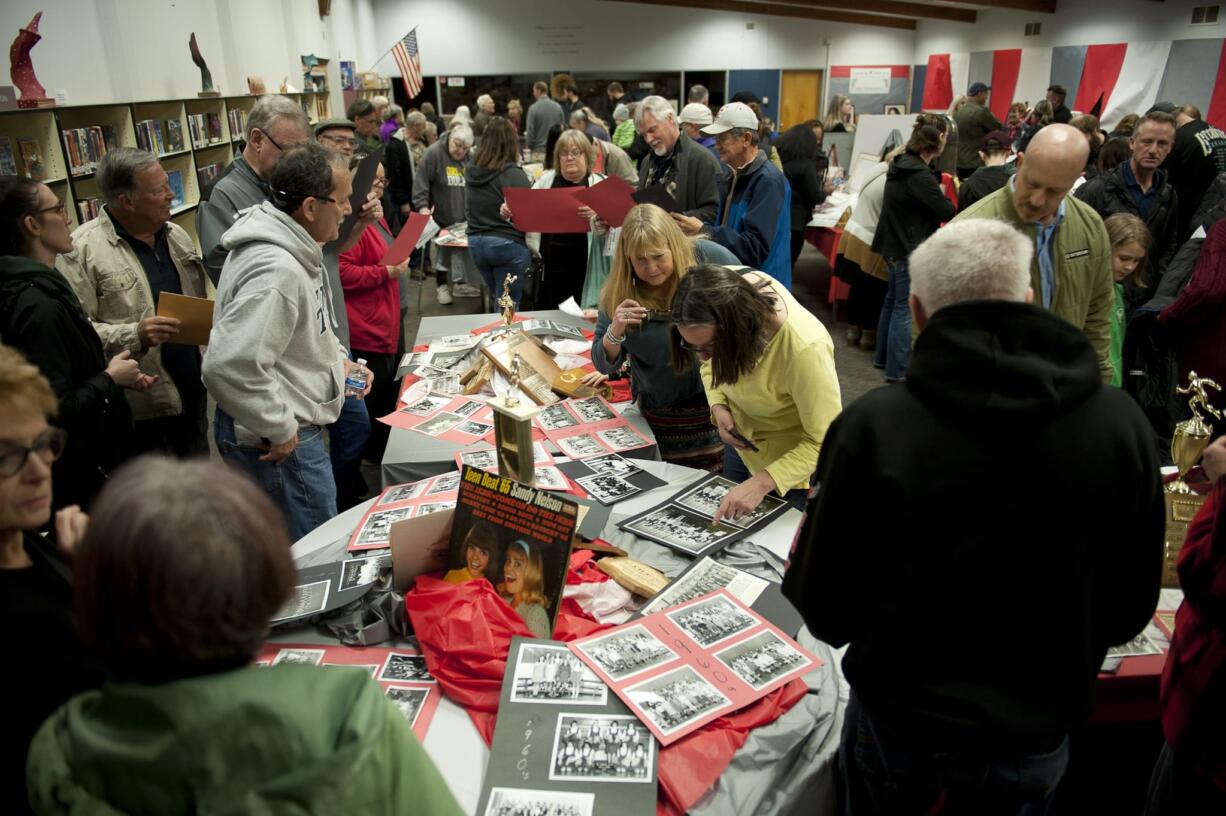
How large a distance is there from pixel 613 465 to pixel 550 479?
0.23 metres

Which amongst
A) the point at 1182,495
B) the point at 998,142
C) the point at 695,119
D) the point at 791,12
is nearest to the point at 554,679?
the point at 1182,495

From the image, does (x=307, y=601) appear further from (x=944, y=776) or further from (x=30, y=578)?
(x=944, y=776)

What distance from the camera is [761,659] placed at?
1603 millimetres

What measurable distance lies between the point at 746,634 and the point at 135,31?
6.09 m

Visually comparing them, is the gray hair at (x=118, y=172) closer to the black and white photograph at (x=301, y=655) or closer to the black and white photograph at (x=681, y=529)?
the black and white photograph at (x=301, y=655)

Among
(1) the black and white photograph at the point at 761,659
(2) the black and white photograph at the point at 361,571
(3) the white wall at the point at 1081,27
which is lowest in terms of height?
(1) the black and white photograph at the point at 761,659

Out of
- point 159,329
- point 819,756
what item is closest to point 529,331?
point 159,329

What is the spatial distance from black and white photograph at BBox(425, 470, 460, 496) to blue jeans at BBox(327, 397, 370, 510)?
756 millimetres

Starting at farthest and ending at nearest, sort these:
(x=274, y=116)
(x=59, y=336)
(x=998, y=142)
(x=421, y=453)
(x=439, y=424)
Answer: (x=998, y=142) → (x=274, y=116) → (x=439, y=424) → (x=421, y=453) → (x=59, y=336)

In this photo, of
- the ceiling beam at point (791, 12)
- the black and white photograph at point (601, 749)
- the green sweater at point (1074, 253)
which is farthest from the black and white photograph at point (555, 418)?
the ceiling beam at point (791, 12)

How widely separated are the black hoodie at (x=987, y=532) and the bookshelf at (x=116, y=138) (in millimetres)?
4509

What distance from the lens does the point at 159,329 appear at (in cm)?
259

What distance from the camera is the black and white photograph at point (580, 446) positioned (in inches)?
102

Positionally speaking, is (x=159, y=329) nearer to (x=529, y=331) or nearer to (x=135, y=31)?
(x=529, y=331)
